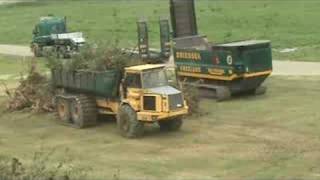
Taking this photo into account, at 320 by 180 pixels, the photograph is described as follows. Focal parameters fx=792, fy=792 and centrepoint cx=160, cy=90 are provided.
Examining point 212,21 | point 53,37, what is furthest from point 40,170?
point 212,21

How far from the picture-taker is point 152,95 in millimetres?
18922

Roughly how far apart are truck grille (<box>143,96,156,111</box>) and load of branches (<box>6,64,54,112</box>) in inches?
218

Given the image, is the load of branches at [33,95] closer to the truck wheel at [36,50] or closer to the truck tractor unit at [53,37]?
the truck tractor unit at [53,37]

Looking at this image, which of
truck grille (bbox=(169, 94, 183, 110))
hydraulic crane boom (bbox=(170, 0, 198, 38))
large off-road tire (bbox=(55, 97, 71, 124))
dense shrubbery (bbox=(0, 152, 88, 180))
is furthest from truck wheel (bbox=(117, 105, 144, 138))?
hydraulic crane boom (bbox=(170, 0, 198, 38))

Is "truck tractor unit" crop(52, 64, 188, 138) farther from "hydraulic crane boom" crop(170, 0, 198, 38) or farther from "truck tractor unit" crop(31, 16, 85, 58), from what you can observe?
"truck tractor unit" crop(31, 16, 85, 58)

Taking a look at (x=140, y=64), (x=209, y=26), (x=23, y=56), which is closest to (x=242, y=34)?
(x=209, y=26)

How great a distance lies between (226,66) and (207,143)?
20.5 feet

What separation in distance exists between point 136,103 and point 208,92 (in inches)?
236

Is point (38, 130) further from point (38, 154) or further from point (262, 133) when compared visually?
point (262, 133)

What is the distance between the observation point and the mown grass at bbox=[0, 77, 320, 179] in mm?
15359

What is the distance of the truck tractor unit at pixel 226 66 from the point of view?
23875 millimetres

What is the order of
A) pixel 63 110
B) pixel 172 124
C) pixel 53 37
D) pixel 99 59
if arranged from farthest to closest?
pixel 53 37 < pixel 63 110 < pixel 99 59 < pixel 172 124

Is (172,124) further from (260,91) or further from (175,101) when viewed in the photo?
(260,91)

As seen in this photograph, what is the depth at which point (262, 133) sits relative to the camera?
746 inches
